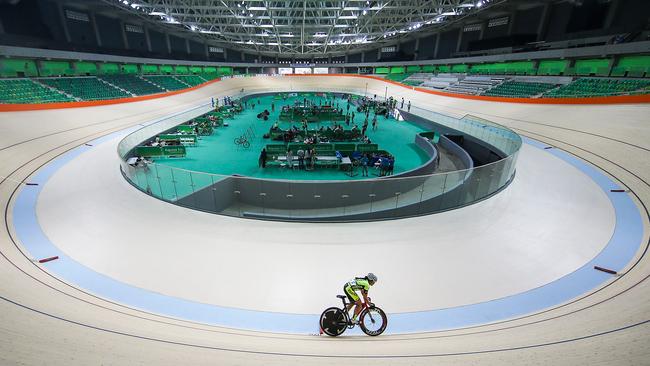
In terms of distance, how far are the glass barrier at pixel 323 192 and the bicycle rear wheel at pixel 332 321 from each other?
12.1ft

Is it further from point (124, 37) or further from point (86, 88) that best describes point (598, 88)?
point (124, 37)

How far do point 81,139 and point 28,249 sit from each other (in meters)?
10.8

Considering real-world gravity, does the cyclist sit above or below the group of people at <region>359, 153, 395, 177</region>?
above

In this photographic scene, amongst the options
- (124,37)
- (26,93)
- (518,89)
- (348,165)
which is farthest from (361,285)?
(124,37)

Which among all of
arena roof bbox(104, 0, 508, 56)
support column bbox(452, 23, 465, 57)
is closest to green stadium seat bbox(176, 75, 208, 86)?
arena roof bbox(104, 0, 508, 56)

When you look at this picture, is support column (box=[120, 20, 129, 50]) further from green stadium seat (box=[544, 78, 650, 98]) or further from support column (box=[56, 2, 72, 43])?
green stadium seat (box=[544, 78, 650, 98])

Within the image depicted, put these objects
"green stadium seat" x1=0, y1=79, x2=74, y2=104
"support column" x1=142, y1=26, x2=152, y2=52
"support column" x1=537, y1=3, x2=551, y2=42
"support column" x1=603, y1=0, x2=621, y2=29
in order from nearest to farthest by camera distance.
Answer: "green stadium seat" x1=0, y1=79, x2=74, y2=104
"support column" x1=603, y1=0, x2=621, y2=29
"support column" x1=537, y1=3, x2=551, y2=42
"support column" x1=142, y1=26, x2=152, y2=52

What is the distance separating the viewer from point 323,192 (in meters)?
8.30

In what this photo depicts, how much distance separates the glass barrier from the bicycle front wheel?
147 inches

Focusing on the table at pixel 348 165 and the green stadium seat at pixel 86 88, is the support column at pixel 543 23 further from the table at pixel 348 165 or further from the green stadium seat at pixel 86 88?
the green stadium seat at pixel 86 88

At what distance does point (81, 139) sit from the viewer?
532 inches

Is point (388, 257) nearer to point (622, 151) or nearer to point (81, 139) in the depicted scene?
point (622, 151)

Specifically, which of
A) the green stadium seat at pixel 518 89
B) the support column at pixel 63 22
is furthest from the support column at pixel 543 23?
the support column at pixel 63 22

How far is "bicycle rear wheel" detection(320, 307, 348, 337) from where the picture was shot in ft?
12.4
